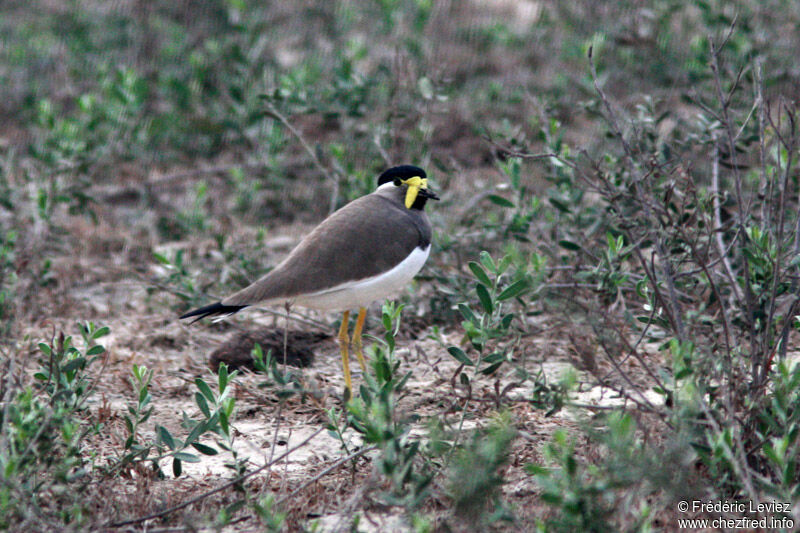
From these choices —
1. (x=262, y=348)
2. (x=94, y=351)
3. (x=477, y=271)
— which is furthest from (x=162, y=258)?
(x=477, y=271)

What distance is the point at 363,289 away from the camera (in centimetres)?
408

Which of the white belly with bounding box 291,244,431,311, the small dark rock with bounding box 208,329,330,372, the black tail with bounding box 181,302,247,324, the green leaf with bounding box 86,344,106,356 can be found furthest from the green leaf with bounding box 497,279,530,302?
the green leaf with bounding box 86,344,106,356

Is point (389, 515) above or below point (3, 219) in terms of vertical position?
above

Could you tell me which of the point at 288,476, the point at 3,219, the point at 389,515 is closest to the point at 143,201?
the point at 3,219

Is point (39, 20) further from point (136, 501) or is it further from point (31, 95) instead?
point (136, 501)

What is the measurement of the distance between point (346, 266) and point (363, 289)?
13 centimetres

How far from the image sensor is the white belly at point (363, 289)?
13.4ft

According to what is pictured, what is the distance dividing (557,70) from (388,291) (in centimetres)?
494

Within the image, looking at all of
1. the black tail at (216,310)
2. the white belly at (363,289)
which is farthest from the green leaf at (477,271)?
the black tail at (216,310)

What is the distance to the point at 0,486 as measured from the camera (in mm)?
2908

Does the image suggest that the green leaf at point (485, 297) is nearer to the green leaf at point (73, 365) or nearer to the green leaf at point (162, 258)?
the green leaf at point (73, 365)

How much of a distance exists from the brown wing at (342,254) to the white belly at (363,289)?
1.0 inches

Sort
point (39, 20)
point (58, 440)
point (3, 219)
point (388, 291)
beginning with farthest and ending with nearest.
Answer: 1. point (39, 20)
2. point (3, 219)
3. point (388, 291)
4. point (58, 440)

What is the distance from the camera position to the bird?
4039 mm
